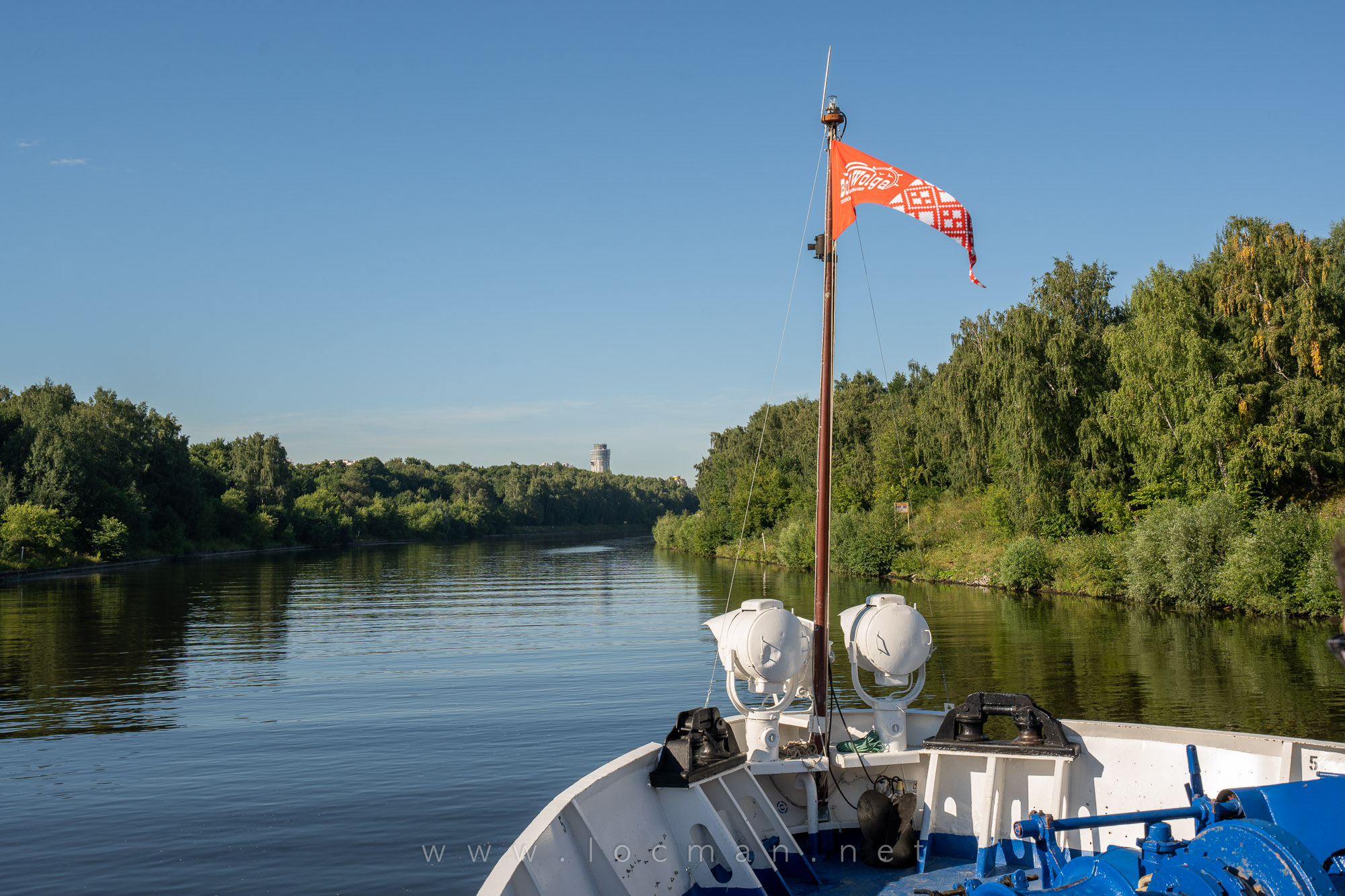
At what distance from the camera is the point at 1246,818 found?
5.18m

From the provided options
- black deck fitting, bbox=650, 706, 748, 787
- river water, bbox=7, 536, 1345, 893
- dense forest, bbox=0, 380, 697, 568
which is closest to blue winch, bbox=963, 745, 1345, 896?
black deck fitting, bbox=650, 706, 748, 787

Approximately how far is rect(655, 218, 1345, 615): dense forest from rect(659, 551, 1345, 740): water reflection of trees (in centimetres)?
288

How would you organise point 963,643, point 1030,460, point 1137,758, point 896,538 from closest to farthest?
point 1137,758
point 963,643
point 1030,460
point 896,538

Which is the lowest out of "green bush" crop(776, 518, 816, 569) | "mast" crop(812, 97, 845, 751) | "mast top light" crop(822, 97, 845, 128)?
"green bush" crop(776, 518, 816, 569)

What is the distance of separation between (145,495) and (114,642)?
6976cm

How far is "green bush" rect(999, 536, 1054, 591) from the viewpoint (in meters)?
52.0

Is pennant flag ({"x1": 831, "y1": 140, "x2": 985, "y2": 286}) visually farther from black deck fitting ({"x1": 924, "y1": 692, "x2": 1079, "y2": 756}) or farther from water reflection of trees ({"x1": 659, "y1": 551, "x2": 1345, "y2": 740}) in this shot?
water reflection of trees ({"x1": 659, "y1": 551, "x2": 1345, "y2": 740})

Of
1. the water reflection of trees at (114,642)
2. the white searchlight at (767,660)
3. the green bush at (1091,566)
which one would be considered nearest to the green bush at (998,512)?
the green bush at (1091,566)

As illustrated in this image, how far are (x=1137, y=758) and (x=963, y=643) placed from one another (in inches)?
1040

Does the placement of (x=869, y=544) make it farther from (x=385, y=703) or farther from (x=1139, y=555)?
(x=385, y=703)

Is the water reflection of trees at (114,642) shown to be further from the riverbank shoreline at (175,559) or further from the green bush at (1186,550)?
the green bush at (1186,550)

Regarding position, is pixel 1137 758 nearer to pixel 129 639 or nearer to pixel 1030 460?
pixel 129 639

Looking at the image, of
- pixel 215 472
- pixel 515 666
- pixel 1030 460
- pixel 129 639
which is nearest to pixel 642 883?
pixel 515 666

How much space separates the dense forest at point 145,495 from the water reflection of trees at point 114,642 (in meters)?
18.7
